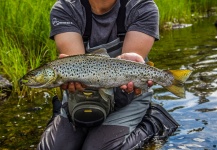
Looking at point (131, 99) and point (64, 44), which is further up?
point (64, 44)

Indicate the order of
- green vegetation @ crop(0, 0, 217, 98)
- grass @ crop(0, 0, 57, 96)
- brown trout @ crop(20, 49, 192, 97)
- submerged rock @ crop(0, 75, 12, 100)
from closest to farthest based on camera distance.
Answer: brown trout @ crop(20, 49, 192, 97) < submerged rock @ crop(0, 75, 12, 100) < green vegetation @ crop(0, 0, 217, 98) < grass @ crop(0, 0, 57, 96)

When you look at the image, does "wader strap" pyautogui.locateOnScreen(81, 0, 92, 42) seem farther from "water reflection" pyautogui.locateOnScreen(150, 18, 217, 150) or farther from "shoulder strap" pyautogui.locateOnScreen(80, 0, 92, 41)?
"water reflection" pyautogui.locateOnScreen(150, 18, 217, 150)

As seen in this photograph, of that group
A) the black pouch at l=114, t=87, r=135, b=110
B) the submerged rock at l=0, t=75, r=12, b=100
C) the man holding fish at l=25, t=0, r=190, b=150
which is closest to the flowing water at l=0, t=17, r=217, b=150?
the submerged rock at l=0, t=75, r=12, b=100

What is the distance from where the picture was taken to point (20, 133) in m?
4.36

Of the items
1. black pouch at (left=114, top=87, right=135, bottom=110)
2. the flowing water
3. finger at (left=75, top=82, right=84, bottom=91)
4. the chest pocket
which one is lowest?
the flowing water

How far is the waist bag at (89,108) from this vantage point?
3.56 metres

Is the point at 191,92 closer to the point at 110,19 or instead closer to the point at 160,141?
the point at 160,141

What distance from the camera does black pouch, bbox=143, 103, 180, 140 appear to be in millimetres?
4023

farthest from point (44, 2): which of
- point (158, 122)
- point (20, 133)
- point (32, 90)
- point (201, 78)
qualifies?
point (158, 122)

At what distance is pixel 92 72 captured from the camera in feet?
10.4

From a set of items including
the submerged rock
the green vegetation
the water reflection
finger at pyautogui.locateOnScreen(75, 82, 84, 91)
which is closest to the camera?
finger at pyautogui.locateOnScreen(75, 82, 84, 91)

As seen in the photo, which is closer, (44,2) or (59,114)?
(59,114)

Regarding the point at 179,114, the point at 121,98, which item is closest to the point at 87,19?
the point at 121,98

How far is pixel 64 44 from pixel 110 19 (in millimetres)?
443
